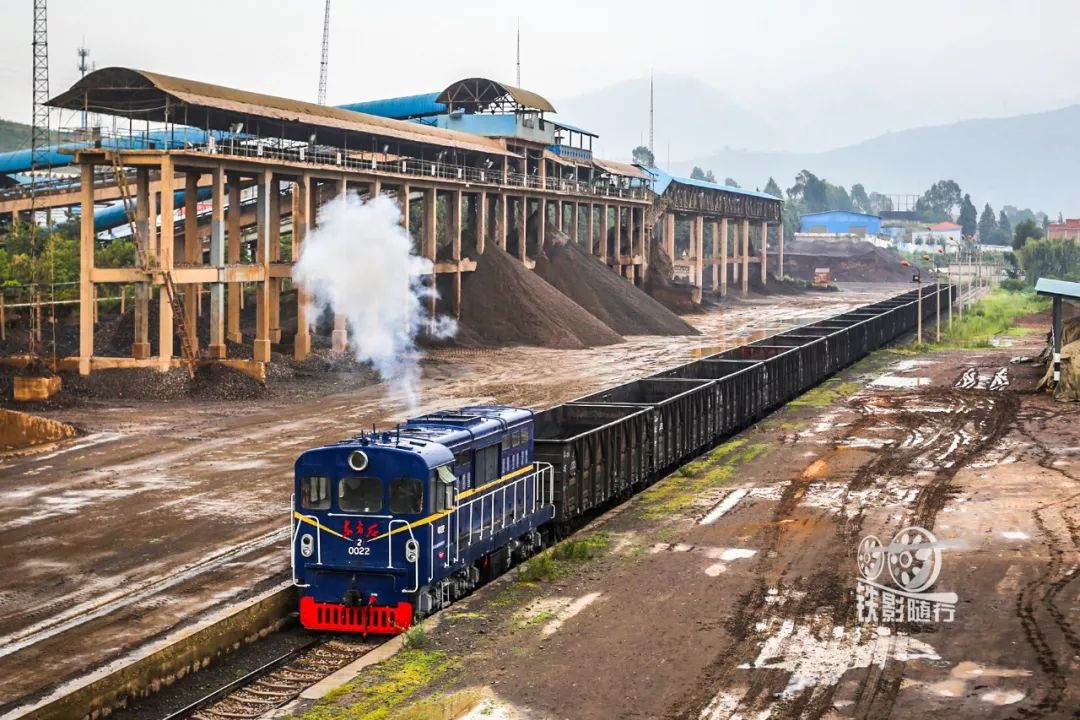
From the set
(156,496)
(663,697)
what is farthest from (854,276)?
(663,697)

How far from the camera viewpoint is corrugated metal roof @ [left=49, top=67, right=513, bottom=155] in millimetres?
51375

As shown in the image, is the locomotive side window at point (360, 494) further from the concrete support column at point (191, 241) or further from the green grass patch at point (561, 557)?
the concrete support column at point (191, 241)

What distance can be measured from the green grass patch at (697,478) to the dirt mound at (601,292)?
46.7 m

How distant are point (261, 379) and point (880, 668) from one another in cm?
3880

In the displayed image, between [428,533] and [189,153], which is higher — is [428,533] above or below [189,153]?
below

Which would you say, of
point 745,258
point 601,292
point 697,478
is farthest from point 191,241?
point 745,258

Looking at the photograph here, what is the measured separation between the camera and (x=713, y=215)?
129m

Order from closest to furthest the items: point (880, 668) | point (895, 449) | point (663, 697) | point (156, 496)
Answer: point (663, 697) → point (880, 668) → point (156, 496) → point (895, 449)

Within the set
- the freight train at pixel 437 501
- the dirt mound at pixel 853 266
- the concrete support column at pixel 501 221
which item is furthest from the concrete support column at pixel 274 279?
the dirt mound at pixel 853 266

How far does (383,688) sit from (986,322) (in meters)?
86.4

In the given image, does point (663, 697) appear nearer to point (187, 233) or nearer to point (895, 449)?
point (895, 449)

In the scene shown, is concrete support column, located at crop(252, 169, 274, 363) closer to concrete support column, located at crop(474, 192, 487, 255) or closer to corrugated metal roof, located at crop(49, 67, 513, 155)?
corrugated metal roof, located at crop(49, 67, 513, 155)

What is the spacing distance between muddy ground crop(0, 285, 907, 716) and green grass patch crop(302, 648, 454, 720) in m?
4.56

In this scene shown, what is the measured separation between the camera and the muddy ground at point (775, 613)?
16469mm
